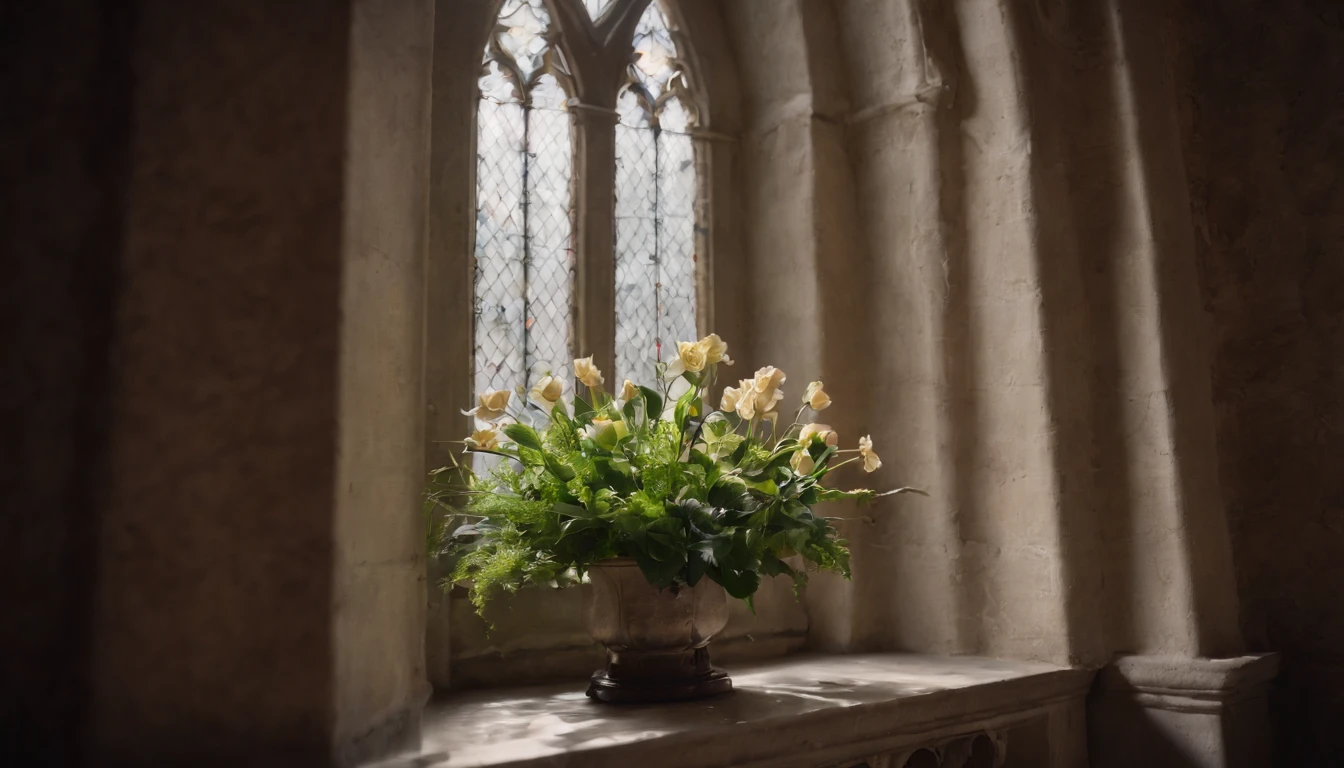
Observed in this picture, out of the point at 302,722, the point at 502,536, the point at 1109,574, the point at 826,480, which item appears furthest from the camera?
the point at 826,480

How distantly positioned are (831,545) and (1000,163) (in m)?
1.36

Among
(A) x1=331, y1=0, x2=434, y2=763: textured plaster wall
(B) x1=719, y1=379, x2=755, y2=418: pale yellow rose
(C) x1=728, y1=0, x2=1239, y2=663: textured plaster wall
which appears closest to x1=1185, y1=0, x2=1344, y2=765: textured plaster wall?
(C) x1=728, y1=0, x2=1239, y2=663: textured plaster wall

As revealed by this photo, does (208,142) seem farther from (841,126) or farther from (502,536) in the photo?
(841,126)

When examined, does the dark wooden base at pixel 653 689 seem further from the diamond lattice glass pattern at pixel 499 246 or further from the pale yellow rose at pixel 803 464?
the diamond lattice glass pattern at pixel 499 246

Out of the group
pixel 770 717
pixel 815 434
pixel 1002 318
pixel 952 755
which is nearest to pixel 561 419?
pixel 815 434

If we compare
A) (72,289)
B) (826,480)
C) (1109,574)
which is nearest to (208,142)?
(72,289)

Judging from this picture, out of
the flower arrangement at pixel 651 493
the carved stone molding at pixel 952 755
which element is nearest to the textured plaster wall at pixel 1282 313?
the carved stone molding at pixel 952 755

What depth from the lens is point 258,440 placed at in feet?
4.83

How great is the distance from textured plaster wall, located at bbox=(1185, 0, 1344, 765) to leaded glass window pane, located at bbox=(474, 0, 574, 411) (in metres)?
1.84

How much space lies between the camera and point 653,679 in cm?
205

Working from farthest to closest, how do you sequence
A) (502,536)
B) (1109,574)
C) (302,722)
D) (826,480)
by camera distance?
1. (826,480)
2. (1109,574)
3. (502,536)
4. (302,722)

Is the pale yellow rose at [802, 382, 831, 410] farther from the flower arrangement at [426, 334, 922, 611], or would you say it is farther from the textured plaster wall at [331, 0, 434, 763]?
the textured plaster wall at [331, 0, 434, 763]

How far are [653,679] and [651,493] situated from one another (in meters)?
0.37

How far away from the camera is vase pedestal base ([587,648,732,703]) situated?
2043 mm
